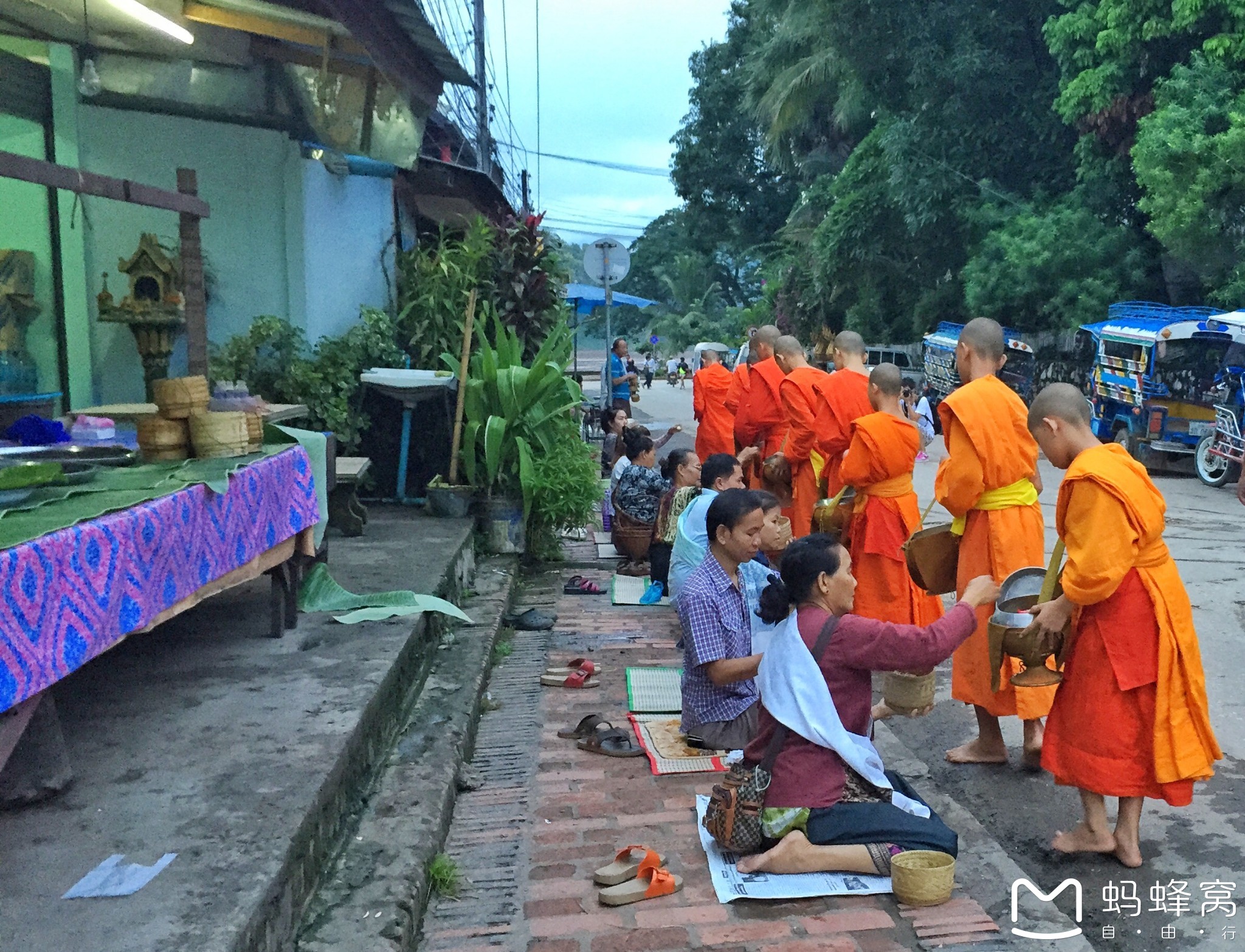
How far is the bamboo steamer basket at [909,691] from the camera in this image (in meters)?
4.05

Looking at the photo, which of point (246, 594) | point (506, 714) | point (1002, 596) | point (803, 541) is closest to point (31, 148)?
point (246, 594)

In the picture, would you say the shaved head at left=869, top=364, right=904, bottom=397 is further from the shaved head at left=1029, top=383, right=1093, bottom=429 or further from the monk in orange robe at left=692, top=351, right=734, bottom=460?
the monk in orange robe at left=692, top=351, right=734, bottom=460

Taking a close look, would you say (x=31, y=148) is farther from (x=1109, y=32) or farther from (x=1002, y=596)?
(x=1109, y=32)

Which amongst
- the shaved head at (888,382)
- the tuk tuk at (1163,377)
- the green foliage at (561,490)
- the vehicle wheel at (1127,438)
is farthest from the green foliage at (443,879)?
the vehicle wheel at (1127,438)

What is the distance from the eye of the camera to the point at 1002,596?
3799 millimetres

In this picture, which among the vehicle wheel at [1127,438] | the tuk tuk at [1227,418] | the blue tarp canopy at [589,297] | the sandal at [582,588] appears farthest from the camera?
the blue tarp canopy at [589,297]

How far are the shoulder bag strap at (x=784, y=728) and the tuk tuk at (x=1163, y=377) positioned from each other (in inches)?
452

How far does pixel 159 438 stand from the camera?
4.18 metres

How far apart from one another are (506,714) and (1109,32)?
15143 millimetres

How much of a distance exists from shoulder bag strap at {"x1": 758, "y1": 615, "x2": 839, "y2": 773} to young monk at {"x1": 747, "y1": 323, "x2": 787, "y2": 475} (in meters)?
4.15

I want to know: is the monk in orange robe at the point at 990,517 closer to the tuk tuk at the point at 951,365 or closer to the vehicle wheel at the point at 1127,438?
the vehicle wheel at the point at 1127,438

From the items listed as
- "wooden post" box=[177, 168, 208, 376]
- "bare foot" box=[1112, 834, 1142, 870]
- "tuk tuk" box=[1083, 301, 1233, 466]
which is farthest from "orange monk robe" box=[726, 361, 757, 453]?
"tuk tuk" box=[1083, 301, 1233, 466]

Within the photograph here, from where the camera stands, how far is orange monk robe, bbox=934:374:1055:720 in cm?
439

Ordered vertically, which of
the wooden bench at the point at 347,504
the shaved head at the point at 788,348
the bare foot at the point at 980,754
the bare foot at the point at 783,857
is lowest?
the bare foot at the point at 980,754
